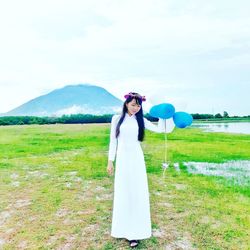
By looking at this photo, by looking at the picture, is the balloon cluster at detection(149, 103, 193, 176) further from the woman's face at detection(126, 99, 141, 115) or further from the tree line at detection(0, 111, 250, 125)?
the tree line at detection(0, 111, 250, 125)

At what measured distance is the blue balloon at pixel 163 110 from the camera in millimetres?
4824

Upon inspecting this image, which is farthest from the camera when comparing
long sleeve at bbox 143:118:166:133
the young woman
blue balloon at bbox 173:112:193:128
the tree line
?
the tree line

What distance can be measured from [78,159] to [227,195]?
6.22m

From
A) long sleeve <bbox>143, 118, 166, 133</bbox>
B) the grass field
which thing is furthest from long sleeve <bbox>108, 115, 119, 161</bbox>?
the grass field

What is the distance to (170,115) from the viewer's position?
16.0 ft

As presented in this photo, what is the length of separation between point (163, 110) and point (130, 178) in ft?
3.26

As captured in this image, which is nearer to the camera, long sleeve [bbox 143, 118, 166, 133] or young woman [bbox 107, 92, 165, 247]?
young woman [bbox 107, 92, 165, 247]

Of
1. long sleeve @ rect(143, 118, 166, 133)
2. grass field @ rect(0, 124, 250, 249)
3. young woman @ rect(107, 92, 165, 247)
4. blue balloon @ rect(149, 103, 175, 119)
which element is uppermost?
blue balloon @ rect(149, 103, 175, 119)

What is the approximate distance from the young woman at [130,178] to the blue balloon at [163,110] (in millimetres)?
333

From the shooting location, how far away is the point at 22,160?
1231 centimetres

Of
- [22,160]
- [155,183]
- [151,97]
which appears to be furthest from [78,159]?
[151,97]

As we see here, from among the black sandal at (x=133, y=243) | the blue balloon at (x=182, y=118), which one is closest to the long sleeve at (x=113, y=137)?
the blue balloon at (x=182, y=118)

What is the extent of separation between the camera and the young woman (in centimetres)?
450

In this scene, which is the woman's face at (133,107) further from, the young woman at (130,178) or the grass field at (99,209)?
the grass field at (99,209)
